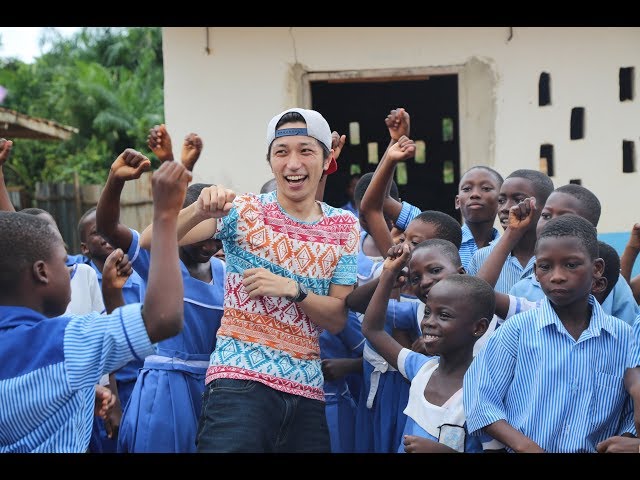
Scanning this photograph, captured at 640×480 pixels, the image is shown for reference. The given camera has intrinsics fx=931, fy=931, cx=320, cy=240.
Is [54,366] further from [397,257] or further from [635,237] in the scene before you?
[635,237]

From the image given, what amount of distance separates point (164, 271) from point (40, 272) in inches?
17.1

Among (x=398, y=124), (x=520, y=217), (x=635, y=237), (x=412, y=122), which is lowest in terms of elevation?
(x=635, y=237)

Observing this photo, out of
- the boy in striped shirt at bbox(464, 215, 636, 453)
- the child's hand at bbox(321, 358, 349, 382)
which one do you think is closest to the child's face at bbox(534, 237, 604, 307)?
the boy in striped shirt at bbox(464, 215, 636, 453)

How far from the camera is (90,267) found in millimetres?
4699

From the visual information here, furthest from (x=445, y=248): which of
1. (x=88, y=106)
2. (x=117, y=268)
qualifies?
(x=88, y=106)

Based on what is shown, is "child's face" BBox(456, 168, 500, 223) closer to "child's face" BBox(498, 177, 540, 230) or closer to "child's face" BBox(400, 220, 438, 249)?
"child's face" BBox(498, 177, 540, 230)

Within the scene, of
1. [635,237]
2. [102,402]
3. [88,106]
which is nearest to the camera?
[102,402]

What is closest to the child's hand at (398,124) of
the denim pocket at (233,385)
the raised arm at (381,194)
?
the raised arm at (381,194)

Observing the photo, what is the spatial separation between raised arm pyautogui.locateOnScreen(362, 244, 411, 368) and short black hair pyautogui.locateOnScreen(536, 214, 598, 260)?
0.55 meters

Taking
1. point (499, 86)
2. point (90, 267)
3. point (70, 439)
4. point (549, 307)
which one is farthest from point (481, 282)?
point (499, 86)

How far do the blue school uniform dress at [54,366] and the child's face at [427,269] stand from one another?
156 centimetres

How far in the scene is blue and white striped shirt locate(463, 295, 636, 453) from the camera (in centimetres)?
323

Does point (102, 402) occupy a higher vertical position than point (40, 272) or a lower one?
lower

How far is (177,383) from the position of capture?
3.84 m
